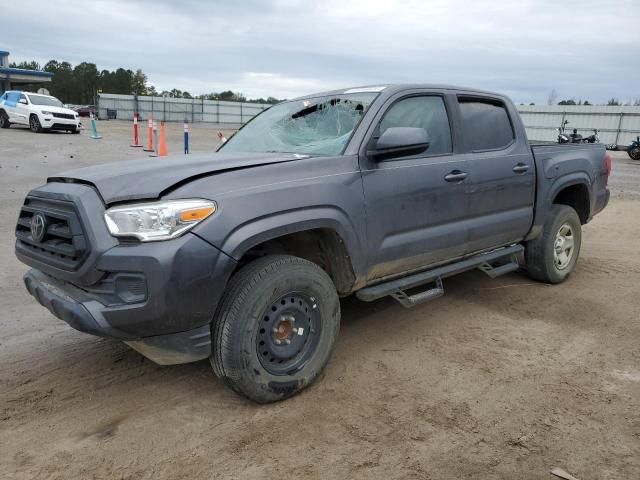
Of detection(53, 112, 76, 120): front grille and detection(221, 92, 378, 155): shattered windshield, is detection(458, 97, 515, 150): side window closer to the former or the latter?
detection(221, 92, 378, 155): shattered windshield

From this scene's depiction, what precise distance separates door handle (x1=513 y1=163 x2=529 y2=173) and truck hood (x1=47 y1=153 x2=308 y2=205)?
2.21m

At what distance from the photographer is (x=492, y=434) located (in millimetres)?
2758

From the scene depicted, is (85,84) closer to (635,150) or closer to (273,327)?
(635,150)

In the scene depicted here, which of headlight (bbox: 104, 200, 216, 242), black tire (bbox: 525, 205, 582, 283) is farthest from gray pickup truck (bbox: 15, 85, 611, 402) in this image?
black tire (bbox: 525, 205, 582, 283)

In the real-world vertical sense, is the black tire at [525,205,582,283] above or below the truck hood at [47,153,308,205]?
below

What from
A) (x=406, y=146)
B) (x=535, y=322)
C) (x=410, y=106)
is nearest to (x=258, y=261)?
(x=406, y=146)

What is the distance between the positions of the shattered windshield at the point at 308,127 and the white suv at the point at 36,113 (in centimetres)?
1952

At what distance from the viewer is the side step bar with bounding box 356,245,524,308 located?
360 cm

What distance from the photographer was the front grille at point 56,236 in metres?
2.70

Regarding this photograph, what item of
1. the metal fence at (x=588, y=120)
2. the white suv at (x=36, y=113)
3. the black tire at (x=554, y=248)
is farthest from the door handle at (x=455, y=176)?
the metal fence at (x=588, y=120)

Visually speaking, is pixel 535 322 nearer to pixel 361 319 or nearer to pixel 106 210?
pixel 361 319

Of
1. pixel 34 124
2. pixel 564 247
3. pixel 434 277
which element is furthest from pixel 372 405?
pixel 34 124

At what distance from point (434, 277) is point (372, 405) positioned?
4.25ft

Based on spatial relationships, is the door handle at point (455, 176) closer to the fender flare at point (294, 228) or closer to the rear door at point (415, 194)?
the rear door at point (415, 194)
